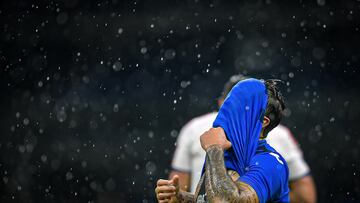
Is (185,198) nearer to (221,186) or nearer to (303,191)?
(221,186)

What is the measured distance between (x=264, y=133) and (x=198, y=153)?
213cm

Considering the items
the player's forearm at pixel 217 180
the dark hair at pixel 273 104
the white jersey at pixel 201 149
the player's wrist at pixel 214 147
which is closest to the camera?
the player's forearm at pixel 217 180

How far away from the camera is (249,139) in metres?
2.69

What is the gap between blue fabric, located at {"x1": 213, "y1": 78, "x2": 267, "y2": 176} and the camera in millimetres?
2664

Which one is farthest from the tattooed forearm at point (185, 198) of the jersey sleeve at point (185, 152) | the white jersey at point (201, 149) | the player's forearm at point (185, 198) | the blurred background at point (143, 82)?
the blurred background at point (143, 82)

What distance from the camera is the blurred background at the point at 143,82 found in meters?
9.57

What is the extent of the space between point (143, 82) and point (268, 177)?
7.06 meters

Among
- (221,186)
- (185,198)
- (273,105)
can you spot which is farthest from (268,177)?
(185,198)

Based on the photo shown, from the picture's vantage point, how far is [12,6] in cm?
1013

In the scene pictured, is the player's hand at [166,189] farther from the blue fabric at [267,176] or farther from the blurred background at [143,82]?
the blurred background at [143,82]

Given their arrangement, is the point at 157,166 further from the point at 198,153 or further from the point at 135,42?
the point at 198,153

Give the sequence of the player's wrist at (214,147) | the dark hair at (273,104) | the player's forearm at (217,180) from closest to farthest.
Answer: the player's forearm at (217,180) < the player's wrist at (214,147) < the dark hair at (273,104)

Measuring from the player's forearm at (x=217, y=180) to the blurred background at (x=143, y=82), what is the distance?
6678 mm

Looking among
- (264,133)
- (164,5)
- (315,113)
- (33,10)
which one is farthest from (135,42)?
(264,133)
